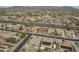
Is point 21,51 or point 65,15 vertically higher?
point 65,15
